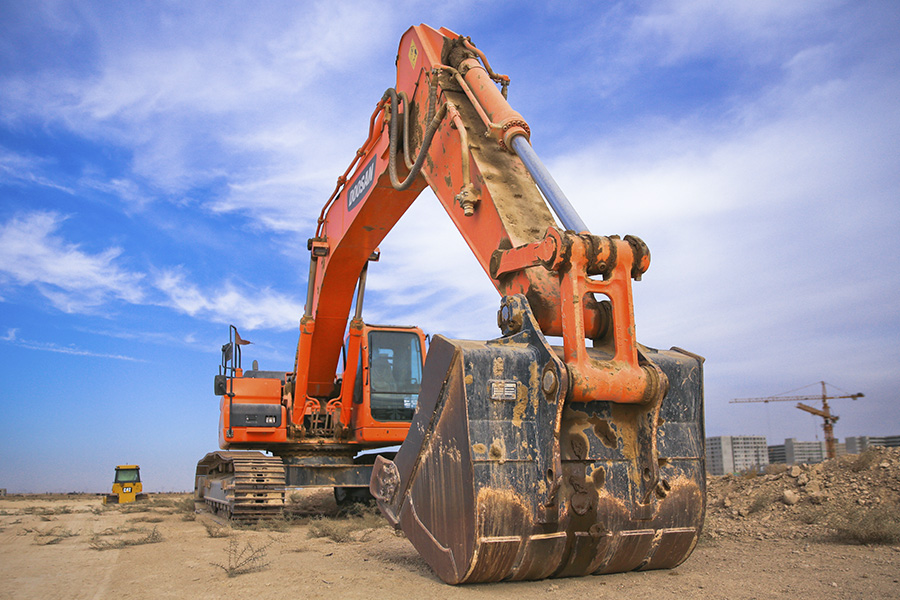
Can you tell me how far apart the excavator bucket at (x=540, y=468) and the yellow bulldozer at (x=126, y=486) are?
14.1 meters

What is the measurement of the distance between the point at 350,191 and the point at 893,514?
6390mm

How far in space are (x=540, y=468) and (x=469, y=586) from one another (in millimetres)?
747

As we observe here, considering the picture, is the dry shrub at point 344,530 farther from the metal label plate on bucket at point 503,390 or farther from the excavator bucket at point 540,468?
the metal label plate on bucket at point 503,390

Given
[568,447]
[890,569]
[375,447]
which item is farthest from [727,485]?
[568,447]

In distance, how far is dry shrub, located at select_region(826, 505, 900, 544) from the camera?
5.12 meters

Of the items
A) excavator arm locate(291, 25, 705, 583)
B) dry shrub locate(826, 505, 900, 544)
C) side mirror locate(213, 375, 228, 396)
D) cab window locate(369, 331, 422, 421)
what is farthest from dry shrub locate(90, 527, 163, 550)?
dry shrub locate(826, 505, 900, 544)

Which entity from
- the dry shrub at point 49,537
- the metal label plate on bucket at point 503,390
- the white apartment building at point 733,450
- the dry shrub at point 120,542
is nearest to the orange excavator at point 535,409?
the metal label plate on bucket at point 503,390

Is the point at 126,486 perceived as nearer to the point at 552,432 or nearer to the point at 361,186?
the point at 361,186

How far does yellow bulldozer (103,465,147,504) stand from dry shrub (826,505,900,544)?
1482 centimetres

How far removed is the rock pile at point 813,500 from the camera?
5.70 metres

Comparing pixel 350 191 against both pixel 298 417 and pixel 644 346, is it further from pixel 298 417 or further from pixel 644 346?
pixel 644 346

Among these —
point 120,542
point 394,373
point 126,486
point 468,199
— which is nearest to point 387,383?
point 394,373

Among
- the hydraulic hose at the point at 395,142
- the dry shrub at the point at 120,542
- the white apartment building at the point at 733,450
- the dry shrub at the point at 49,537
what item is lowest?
the white apartment building at the point at 733,450

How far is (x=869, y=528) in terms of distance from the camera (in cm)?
512
